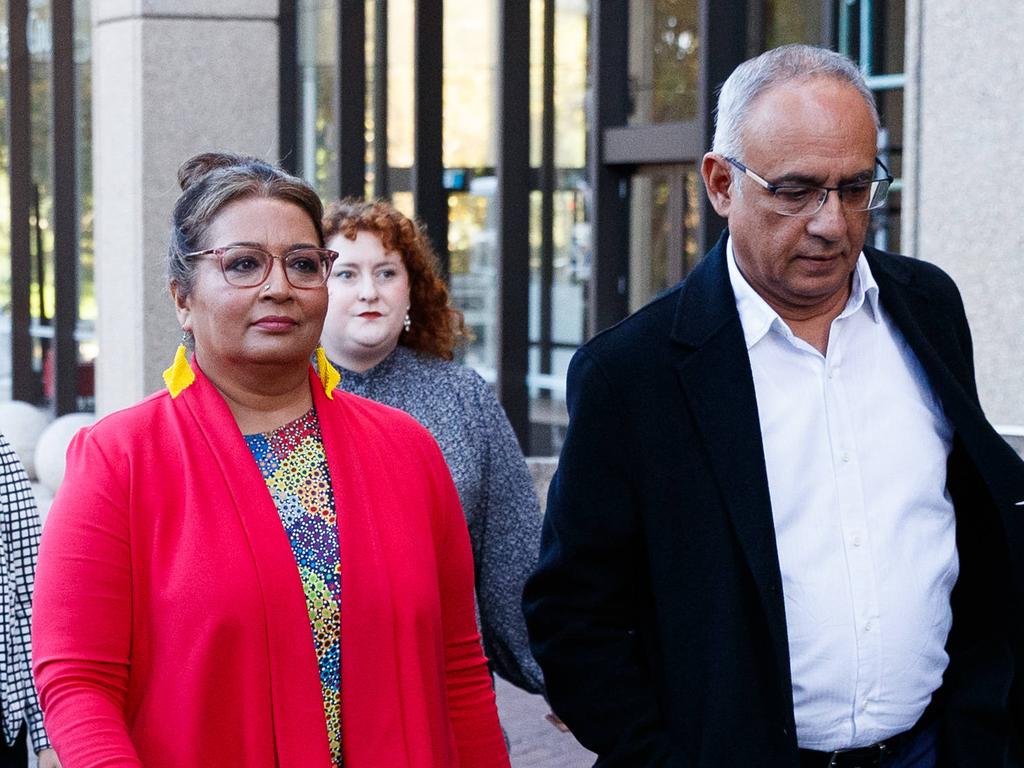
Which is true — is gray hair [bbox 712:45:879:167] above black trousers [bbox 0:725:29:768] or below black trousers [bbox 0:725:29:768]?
above

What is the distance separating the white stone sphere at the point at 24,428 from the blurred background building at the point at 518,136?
7.22 ft

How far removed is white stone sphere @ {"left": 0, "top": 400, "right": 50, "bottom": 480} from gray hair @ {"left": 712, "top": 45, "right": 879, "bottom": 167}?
38.0 feet

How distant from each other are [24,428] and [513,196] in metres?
5.84

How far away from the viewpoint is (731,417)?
2902 millimetres

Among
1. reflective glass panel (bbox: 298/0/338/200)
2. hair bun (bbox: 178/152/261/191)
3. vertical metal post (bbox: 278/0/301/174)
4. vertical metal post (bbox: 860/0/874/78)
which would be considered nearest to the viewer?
hair bun (bbox: 178/152/261/191)

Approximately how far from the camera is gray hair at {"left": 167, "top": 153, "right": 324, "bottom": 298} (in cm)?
306

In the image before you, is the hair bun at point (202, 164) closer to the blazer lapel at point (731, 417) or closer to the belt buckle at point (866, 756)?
the blazer lapel at point (731, 417)

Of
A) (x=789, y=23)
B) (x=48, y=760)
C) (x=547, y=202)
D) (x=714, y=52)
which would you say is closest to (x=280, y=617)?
(x=48, y=760)

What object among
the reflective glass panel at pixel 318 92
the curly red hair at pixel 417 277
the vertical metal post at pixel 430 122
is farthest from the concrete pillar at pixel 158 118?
the curly red hair at pixel 417 277

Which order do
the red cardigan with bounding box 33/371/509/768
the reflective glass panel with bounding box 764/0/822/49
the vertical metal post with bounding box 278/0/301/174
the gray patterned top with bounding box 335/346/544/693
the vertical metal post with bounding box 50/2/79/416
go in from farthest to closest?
the vertical metal post with bounding box 50/2/79/416
the vertical metal post with bounding box 278/0/301/174
the reflective glass panel with bounding box 764/0/822/49
the gray patterned top with bounding box 335/346/544/693
the red cardigan with bounding box 33/371/509/768

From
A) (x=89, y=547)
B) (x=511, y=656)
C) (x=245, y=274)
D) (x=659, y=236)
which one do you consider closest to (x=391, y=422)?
(x=245, y=274)

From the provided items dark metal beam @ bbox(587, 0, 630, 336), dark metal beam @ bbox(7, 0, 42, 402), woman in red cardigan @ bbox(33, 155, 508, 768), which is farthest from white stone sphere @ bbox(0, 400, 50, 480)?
woman in red cardigan @ bbox(33, 155, 508, 768)

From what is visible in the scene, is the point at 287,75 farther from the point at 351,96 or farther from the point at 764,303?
the point at 764,303

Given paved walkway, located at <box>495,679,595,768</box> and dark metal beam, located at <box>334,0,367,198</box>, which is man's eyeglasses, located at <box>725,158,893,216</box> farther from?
dark metal beam, located at <box>334,0,367,198</box>
